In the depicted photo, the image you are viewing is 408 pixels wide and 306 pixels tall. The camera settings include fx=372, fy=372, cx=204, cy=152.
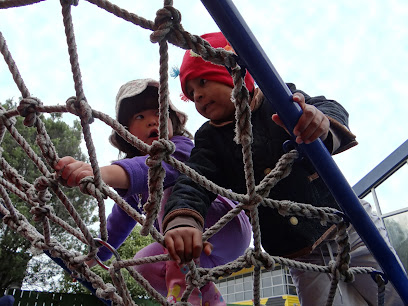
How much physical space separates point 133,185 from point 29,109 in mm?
344

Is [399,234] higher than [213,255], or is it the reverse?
[399,234]

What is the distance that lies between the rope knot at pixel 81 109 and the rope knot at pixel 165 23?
0.14 metres

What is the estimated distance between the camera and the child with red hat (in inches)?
31.8

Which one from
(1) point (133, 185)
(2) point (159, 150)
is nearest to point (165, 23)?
(2) point (159, 150)

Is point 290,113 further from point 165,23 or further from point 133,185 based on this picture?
point 133,185

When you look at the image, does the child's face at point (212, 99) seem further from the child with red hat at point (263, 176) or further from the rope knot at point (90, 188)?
the rope knot at point (90, 188)

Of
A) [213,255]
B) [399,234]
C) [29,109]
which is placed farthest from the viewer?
[399,234]

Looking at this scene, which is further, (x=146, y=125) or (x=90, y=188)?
(x=146, y=125)

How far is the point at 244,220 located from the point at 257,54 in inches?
26.7

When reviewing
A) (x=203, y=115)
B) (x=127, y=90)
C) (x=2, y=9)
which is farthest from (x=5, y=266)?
(x=2, y=9)

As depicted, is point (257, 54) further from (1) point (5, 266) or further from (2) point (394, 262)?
(1) point (5, 266)

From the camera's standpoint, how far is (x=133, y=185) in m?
0.89

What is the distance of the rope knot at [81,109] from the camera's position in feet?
1.76

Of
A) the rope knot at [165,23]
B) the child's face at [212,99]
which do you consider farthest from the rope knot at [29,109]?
the child's face at [212,99]
